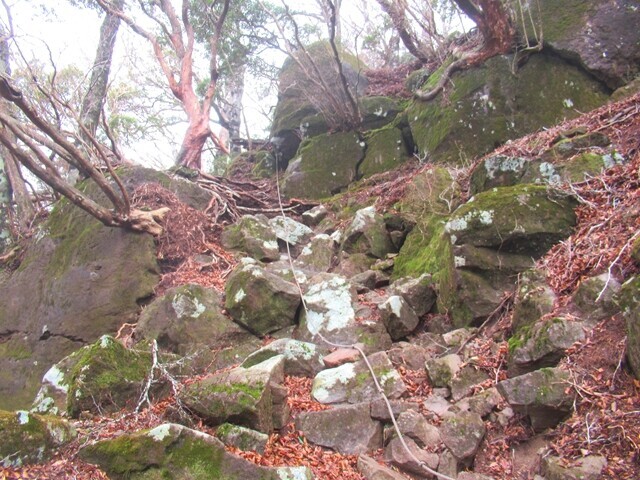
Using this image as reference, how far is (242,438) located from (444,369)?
171 cm

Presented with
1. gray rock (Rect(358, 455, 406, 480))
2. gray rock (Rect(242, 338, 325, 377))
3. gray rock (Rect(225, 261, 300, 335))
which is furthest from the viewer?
gray rock (Rect(225, 261, 300, 335))

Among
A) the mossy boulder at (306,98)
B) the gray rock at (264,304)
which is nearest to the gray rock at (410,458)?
the gray rock at (264,304)

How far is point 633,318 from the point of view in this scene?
2545 millimetres

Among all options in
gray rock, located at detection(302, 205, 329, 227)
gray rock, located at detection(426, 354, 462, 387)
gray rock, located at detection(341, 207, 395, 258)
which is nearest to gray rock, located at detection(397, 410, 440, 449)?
gray rock, located at detection(426, 354, 462, 387)

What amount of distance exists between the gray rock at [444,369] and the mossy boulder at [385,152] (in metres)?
5.52

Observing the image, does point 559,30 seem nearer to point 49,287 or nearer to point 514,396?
point 514,396

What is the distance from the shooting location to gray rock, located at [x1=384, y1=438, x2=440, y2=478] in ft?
10.0

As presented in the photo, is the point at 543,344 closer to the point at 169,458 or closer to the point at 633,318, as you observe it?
the point at 633,318

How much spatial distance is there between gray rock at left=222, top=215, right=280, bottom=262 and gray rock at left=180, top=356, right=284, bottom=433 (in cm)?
385

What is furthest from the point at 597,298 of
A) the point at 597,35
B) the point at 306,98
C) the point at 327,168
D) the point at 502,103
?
the point at 306,98

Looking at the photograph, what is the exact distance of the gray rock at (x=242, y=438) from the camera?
308 centimetres

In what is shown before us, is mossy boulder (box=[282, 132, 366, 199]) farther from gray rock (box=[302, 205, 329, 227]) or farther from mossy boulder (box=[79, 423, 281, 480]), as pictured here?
mossy boulder (box=[79, 423, 281, 480])

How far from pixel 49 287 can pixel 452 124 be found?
6.80 m

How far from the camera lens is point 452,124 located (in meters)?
7.68
